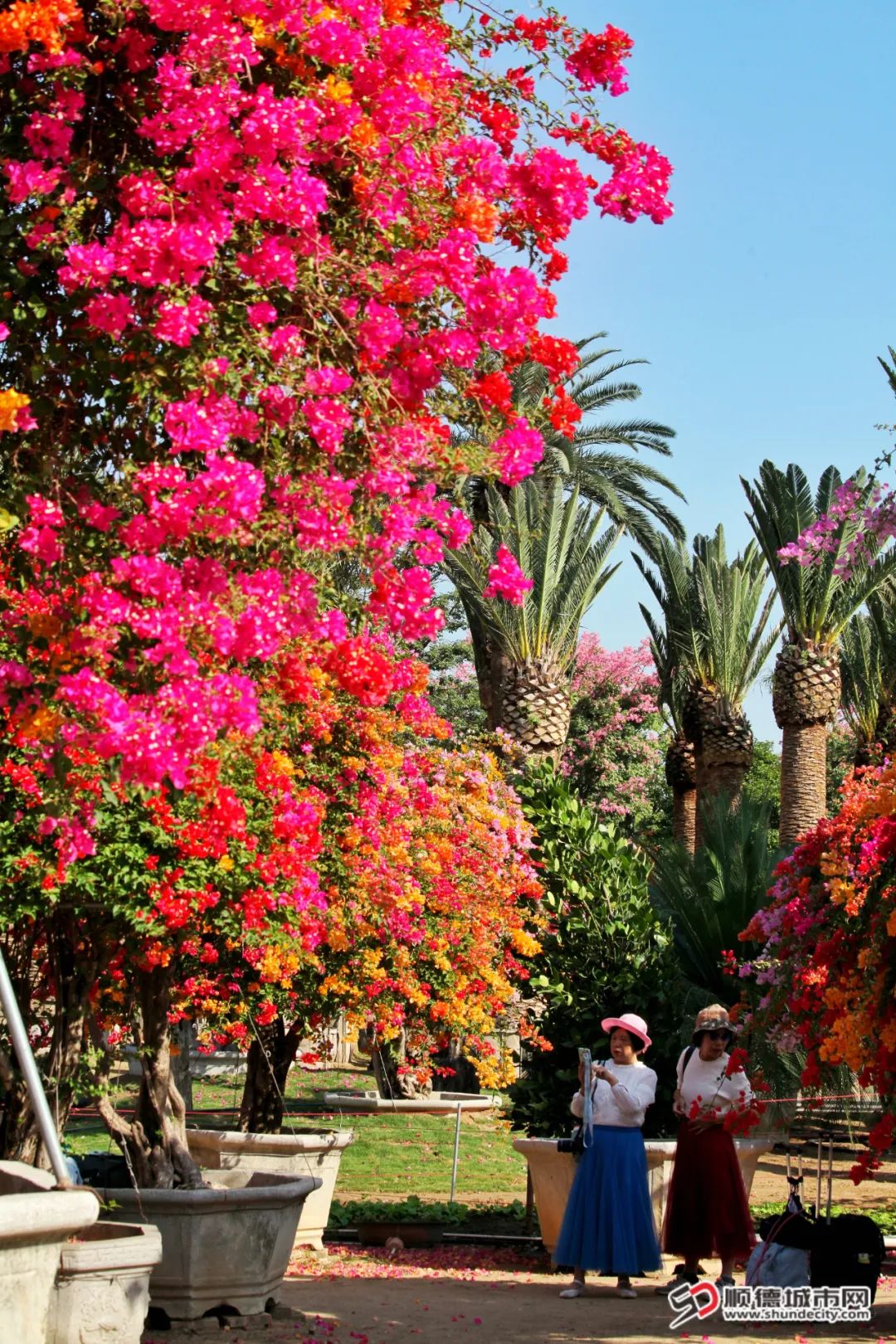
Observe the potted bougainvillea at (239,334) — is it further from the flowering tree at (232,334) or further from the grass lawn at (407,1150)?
the grass lawn at (407,1150)

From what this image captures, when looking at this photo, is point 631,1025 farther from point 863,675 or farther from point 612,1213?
point 863,675

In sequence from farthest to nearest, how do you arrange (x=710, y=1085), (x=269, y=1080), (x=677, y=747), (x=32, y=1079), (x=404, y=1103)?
(x=677, y=747) → (x=404, y=1103) → (x=269, y=1080) → (x=710, y=1085) → (x=32, y=1079)

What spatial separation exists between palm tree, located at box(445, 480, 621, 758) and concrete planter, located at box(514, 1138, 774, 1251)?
7476mm

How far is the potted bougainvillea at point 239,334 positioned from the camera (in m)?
3.79

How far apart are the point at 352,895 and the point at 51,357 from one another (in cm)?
600

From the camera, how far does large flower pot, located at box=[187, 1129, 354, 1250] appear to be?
10.2 metres

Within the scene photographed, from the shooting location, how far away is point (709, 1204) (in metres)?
8.20

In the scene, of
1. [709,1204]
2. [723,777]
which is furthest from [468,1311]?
[723,777]

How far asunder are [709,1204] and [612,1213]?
23.9 inches

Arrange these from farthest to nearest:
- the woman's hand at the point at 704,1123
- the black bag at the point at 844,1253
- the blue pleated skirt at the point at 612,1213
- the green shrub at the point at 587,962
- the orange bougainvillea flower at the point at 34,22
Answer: the green shrub at the point at 587,962 → the blue pleated skirt at the point at 612,1213 → the woman's hand at the point at 704,1123 → the black bag at the point at 844,1253 → the orange bougainvillea flower at the point at 34,22

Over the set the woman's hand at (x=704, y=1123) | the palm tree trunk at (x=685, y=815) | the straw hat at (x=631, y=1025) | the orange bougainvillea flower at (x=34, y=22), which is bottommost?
the woman's hand at (x=704, y=1123)

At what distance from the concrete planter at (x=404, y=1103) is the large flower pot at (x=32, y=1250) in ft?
55.1

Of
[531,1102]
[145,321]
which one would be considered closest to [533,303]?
[145,321]

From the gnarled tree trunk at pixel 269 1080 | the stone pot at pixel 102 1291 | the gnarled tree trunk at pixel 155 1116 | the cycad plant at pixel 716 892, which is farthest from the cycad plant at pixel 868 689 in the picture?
the stone pot at pixel 102 1291
